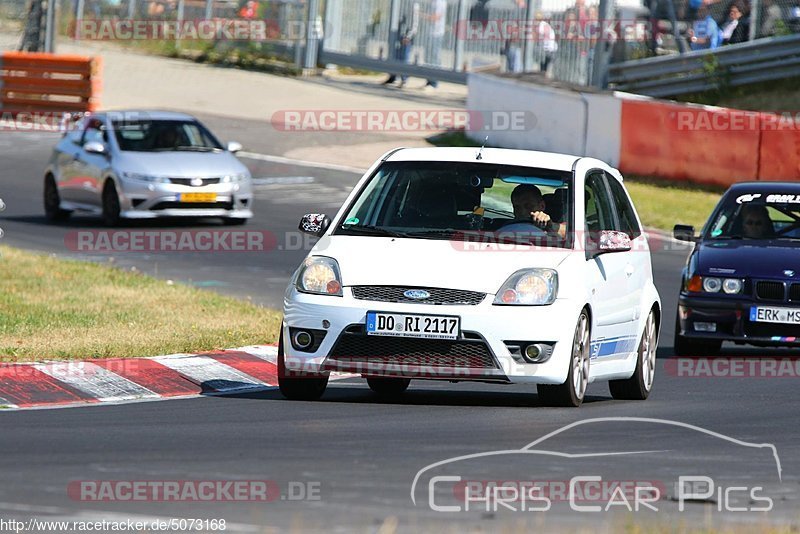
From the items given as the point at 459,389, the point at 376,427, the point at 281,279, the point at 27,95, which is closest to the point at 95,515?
the point at 376,427

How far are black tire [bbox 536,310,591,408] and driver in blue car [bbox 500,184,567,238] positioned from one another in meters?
0.64

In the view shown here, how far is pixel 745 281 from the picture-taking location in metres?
13.5

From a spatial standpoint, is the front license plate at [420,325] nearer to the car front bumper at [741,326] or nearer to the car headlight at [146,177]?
the car front bumper at [741,326]

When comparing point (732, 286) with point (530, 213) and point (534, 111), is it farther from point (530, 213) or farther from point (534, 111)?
point (534, 111)

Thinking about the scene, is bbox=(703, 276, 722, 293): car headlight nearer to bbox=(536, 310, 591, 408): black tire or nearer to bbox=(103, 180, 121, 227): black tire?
bbox=(536, 310, 591, 408): black tire

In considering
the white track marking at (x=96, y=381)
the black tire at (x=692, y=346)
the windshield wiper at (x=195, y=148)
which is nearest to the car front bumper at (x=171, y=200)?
the windshield wiper at (x=195, y=148)

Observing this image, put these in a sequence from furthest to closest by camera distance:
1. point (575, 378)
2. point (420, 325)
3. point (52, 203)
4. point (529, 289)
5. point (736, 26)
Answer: point (736, 26), point (52, 203), point (575, 378), point (529, 289), point (420, 325)

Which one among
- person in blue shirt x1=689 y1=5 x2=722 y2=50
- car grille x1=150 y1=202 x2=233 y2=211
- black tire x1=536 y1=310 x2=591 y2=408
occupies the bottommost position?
car grille x1=150 y1=202 x2=233 y2=211

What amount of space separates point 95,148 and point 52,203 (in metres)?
1.45

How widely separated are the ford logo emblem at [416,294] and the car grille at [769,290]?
→ 15.9 feet

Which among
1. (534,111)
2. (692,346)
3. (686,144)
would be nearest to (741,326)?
(692,346)

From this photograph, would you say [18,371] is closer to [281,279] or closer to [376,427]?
[376,427]

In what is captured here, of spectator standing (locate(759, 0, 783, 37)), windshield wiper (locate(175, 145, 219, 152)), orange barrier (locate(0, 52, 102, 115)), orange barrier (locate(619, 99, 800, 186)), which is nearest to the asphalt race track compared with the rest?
windshield wiper (locate(175, 145, 219, 152))

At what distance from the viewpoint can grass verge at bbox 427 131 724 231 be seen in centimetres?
2448
